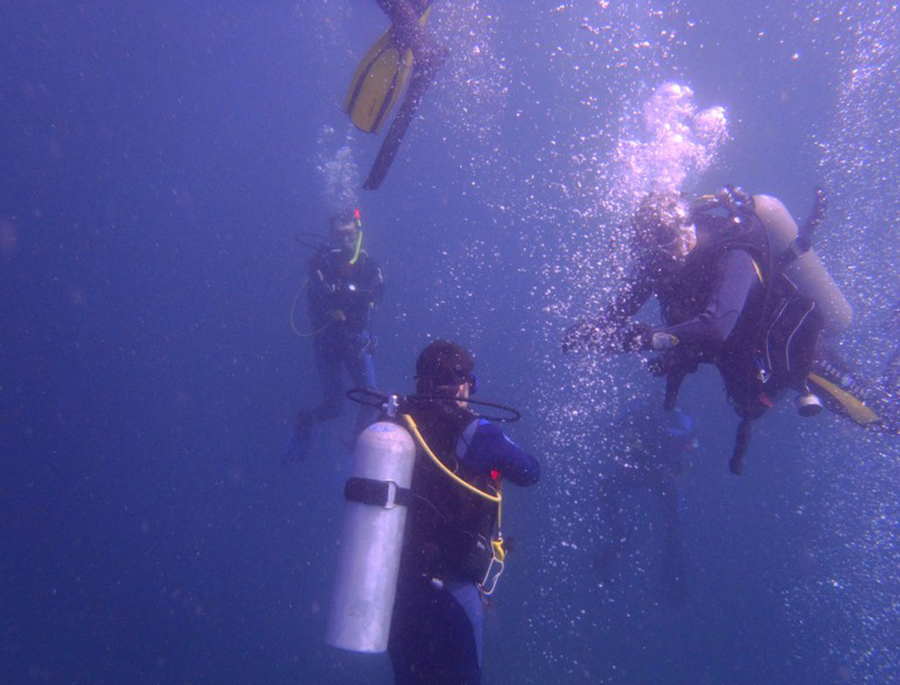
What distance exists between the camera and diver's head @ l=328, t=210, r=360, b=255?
8.30 meters

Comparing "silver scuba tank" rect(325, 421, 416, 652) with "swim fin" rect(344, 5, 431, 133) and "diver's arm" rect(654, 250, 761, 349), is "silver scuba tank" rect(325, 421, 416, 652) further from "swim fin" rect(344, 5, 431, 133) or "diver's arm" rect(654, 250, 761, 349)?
"swim fin" rect(344, 5, 431, 133)

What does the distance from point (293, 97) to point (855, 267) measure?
55.4 metres

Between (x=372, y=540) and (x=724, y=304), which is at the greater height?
(x=724, y=304)

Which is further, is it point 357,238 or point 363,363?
point 363,363

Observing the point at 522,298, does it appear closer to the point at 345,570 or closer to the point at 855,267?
the point at 855,267

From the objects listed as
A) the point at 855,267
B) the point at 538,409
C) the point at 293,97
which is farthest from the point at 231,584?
the point at 293,97

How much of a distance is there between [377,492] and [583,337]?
74.8 inches

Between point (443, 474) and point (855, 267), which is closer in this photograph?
point (443, 474)

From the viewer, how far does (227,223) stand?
55.9m

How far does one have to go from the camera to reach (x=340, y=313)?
7816 millimetres

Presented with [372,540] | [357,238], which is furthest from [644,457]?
[372,540]

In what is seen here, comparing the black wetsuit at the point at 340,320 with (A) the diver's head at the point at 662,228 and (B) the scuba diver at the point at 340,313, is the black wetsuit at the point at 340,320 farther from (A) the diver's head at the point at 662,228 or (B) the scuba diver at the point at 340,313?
(A) the diver's head at the point at 662,228

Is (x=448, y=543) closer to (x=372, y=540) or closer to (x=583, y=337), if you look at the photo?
(x=372, y=540)

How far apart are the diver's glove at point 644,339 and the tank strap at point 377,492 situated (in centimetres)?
180
